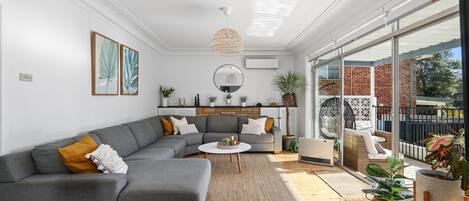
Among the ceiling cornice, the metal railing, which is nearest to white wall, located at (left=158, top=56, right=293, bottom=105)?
the ceiling cornice

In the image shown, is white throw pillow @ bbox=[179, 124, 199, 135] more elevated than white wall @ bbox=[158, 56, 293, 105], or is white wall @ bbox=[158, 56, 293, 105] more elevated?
white wall @ bbox=[158, 56, 293, 105]

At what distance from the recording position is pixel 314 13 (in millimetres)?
3725

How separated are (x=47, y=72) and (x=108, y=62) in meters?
1.18

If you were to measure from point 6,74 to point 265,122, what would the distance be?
14.8 ft

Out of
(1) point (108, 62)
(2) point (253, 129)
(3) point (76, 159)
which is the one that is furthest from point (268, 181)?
(1) point (108, 62)

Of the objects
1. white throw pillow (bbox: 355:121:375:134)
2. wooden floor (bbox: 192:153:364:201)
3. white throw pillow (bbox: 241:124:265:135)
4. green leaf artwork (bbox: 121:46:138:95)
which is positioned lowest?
wooden floor (bbox: 192:153:364:201)

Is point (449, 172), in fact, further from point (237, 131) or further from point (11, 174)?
point (237, 131)

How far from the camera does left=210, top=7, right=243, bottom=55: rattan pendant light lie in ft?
11.2

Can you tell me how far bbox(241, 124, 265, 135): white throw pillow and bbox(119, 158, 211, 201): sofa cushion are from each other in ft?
8.51

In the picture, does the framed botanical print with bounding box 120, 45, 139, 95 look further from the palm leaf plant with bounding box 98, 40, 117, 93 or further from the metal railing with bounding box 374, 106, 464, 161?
the metal railing with bounding box 374, 106, 464, 161

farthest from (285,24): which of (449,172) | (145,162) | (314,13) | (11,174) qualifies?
(11,174)

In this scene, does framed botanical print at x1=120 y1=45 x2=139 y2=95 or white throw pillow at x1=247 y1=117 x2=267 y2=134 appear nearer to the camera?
framed botanical print at x1=120 y1=45 x2=139 y2=95

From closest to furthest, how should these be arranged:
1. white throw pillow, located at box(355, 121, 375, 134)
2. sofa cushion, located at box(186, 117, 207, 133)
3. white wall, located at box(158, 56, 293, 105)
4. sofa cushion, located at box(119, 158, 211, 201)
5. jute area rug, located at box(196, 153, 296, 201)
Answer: sofa cushion, located at box(119, 158, 211, 201) → jute area rug, located at box(196, 153, 296, 201) → white throw pillow, located at box(355, 121, 375, 134) → sofa cushion, located at box(186, 117, 207, 133) → white wall, located at box(158, 56, 293, 105)

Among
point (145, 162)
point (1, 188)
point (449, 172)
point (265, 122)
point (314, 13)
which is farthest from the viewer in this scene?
point (265, 122)
